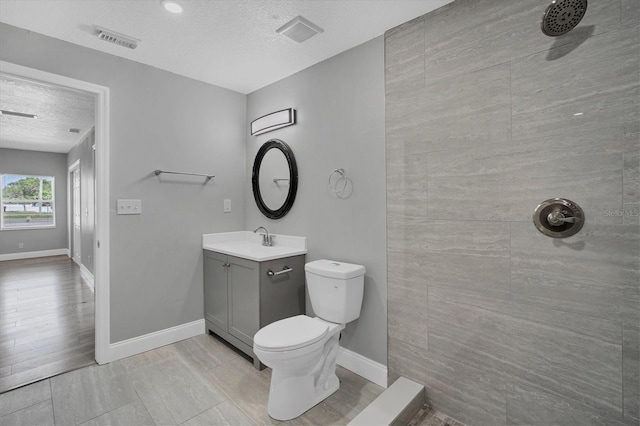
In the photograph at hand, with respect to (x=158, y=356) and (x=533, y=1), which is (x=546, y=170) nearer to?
(x=533, y=1)

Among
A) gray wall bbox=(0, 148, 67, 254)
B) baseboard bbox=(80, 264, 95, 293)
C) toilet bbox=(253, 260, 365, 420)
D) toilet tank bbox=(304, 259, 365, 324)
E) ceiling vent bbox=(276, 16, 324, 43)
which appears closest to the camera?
toilet bbox=(253, 260, 365, 420)

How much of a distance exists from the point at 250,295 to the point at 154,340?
101 cm

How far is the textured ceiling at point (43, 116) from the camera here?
11.0 feet

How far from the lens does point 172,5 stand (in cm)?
179

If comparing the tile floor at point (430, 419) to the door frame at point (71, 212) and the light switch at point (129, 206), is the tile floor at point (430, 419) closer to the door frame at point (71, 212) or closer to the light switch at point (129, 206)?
the light switch at point (129, 206)

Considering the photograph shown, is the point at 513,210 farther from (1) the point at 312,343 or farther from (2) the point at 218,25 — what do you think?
(2) the point at 218,25

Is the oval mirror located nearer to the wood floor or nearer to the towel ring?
the towel ring

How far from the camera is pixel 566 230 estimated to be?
139 centimetres

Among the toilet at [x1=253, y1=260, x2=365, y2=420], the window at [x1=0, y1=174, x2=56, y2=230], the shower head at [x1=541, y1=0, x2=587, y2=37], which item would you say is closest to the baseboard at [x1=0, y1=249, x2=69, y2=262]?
the window at [x1=0, y1=174, x2=56, y2=230]

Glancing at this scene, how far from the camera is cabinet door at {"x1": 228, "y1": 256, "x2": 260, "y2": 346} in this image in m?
2.30

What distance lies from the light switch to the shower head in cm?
286

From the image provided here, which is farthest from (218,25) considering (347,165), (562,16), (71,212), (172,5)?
(71,212)

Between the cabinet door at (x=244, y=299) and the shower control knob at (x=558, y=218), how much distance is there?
174cm

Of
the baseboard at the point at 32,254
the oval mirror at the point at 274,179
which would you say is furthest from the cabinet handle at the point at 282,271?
the baseboard at the point at 32,254
